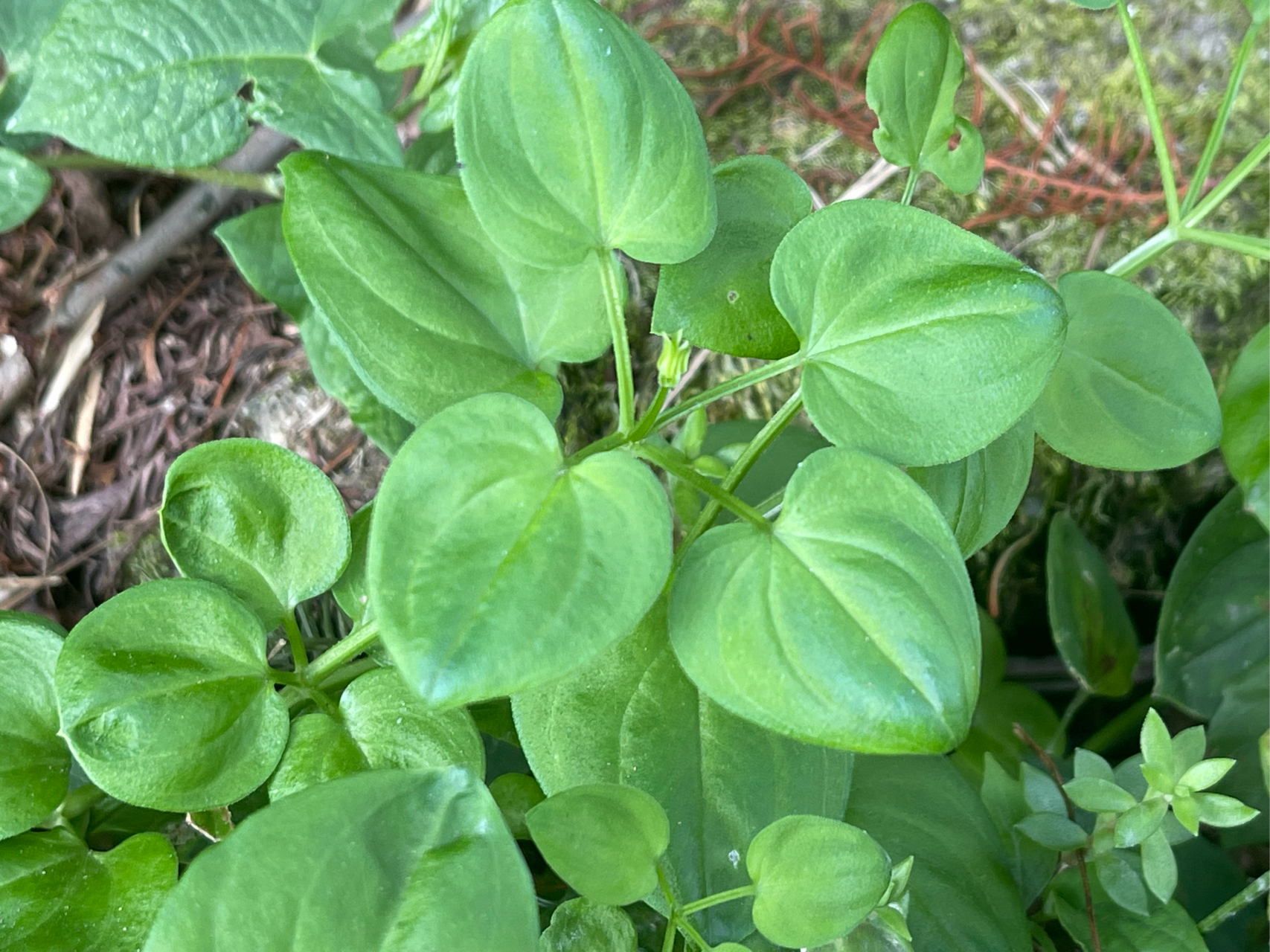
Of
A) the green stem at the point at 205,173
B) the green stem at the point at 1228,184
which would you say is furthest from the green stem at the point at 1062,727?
the green stem at the point at 205,173

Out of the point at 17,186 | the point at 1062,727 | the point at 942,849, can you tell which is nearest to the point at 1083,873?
the point at 942,849

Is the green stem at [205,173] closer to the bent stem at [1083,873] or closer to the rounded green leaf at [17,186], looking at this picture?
the rounded green leaf at [17,186]

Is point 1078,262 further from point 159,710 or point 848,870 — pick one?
point 159,710

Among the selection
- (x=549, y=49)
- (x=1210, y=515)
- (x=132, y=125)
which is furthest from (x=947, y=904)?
(x=132, y=125)

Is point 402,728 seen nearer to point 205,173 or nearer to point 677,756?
point 677,756

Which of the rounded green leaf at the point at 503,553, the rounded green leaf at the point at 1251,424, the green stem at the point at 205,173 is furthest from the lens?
the green stem at the point at 205,173

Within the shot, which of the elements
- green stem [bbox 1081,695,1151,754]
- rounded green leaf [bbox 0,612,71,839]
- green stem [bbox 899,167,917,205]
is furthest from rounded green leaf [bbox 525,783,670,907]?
green stem [bbox 1081,695,1151,754]
